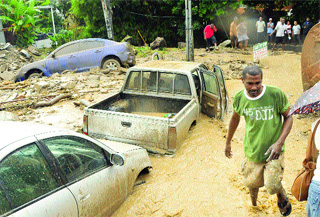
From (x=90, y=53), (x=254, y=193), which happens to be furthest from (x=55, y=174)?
(x=90, y=53)

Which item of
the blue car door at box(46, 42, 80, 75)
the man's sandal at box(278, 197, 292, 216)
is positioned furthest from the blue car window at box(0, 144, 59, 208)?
the blue car door at box(46, 42, 80, 75)

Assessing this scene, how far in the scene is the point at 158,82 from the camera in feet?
22.3

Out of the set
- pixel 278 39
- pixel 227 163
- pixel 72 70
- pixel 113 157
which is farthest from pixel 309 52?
pixel 278 39

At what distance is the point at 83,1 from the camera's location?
23.1m

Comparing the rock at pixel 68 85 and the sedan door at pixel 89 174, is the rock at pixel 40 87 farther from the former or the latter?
the sedan door at pixel 89 174

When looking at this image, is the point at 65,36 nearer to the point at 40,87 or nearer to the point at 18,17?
the point at 18,17

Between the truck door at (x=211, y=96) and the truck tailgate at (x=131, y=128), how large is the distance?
174 centimetres

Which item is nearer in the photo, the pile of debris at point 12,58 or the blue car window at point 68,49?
the blue car window at point 68,49

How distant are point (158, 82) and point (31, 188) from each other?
4529mm

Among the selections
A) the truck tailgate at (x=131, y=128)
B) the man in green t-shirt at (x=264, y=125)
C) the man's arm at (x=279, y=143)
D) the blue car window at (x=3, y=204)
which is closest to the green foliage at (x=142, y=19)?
the truck tailgate at (x=131, y=128)

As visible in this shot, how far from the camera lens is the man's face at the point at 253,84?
3.05 meters

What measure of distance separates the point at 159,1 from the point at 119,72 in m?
14.1

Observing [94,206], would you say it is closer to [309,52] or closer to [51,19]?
[309,52]

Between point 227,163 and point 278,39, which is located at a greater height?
point 278,39
